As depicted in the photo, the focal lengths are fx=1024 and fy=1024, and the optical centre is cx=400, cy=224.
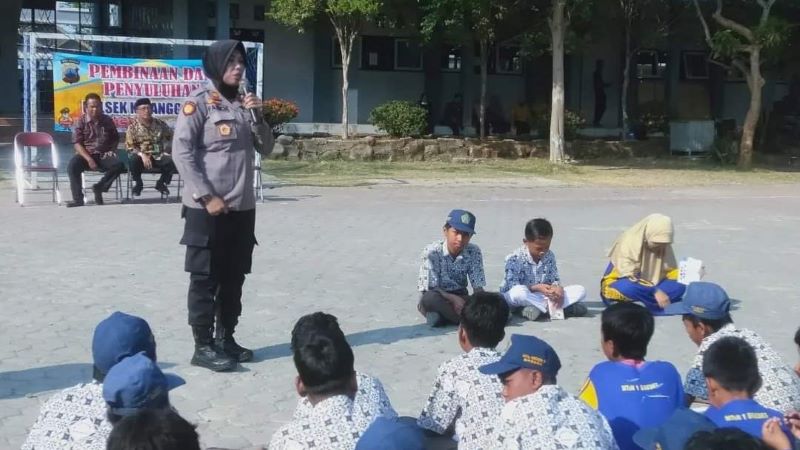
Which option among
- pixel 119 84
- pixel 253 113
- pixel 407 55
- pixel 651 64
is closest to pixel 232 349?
pixel 253 113

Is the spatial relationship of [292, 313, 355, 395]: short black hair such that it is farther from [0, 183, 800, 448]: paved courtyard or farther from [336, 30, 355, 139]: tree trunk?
[336, 30, 355, 139]: tree trunk

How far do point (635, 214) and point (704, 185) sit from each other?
5.53 metres

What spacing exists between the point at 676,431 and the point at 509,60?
26.4m

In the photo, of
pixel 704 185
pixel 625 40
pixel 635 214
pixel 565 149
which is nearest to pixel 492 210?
pixel 635 214

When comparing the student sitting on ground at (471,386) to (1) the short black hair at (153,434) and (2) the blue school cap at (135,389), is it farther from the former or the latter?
(1) the short black hair at (153,434)

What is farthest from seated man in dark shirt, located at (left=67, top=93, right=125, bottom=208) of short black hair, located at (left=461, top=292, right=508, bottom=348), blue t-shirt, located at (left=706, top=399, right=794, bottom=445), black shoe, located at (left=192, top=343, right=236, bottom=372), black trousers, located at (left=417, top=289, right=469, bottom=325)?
blue t-shirt, located at (left=706, top=399, right=794, bottom=445)

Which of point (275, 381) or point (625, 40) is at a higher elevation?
point (625, 40)

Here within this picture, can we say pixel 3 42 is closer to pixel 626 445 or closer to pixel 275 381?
pixel 275 381

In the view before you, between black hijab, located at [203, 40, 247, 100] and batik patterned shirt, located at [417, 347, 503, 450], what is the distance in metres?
2.69

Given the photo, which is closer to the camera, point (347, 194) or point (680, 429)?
point (680, 429)

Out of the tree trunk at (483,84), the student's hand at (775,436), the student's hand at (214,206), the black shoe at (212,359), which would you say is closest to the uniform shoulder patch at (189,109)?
the student's hand at (214,206)

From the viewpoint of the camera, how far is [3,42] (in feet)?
83.2

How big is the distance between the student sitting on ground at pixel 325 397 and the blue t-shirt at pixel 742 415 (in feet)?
4.33

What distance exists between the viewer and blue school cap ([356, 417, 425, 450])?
2.91 metres
